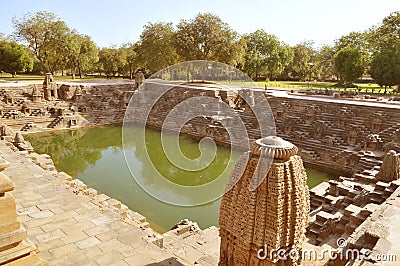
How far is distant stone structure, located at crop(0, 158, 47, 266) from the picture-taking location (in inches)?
132

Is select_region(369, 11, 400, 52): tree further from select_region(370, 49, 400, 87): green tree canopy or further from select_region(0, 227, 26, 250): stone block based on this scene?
select_region(0, 227, 26, 250): stone block

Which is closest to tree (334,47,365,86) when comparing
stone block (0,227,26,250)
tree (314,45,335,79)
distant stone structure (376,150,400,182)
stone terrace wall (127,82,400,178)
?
stone terrace wall (127,82,400,178)

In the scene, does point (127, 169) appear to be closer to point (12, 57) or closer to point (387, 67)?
point (387, 67)

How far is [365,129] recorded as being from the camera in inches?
699

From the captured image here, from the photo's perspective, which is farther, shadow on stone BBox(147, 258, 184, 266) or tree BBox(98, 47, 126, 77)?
tree BBox(98, 47, 126, 77)

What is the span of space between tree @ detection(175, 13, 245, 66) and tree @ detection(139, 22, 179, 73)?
3.40 m

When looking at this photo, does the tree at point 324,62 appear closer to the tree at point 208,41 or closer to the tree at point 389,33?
the tree at point 389,33

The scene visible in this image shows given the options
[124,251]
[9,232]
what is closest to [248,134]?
[124,251]

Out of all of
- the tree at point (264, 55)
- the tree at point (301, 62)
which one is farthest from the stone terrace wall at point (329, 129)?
the tree at point (301, 62)

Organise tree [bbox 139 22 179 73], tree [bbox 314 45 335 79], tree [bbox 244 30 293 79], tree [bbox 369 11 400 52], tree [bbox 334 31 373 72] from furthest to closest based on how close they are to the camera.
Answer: tree [bbox 314 45 335 79] → tree [bbox 244 30 293 79] → tree [bbox 334 31 373 72] → tree [bbox 139 22 179 73] → tree [bbox 369 11 400 52]

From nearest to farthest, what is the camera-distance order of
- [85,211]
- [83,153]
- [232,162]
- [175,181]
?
1. [85,211]
2. [175,181]
3. [232,162]
4. [83,153]

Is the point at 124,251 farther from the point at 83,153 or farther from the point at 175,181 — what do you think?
the point at 83,153

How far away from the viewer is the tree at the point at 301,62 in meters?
57.2

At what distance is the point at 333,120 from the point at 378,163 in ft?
21.5
